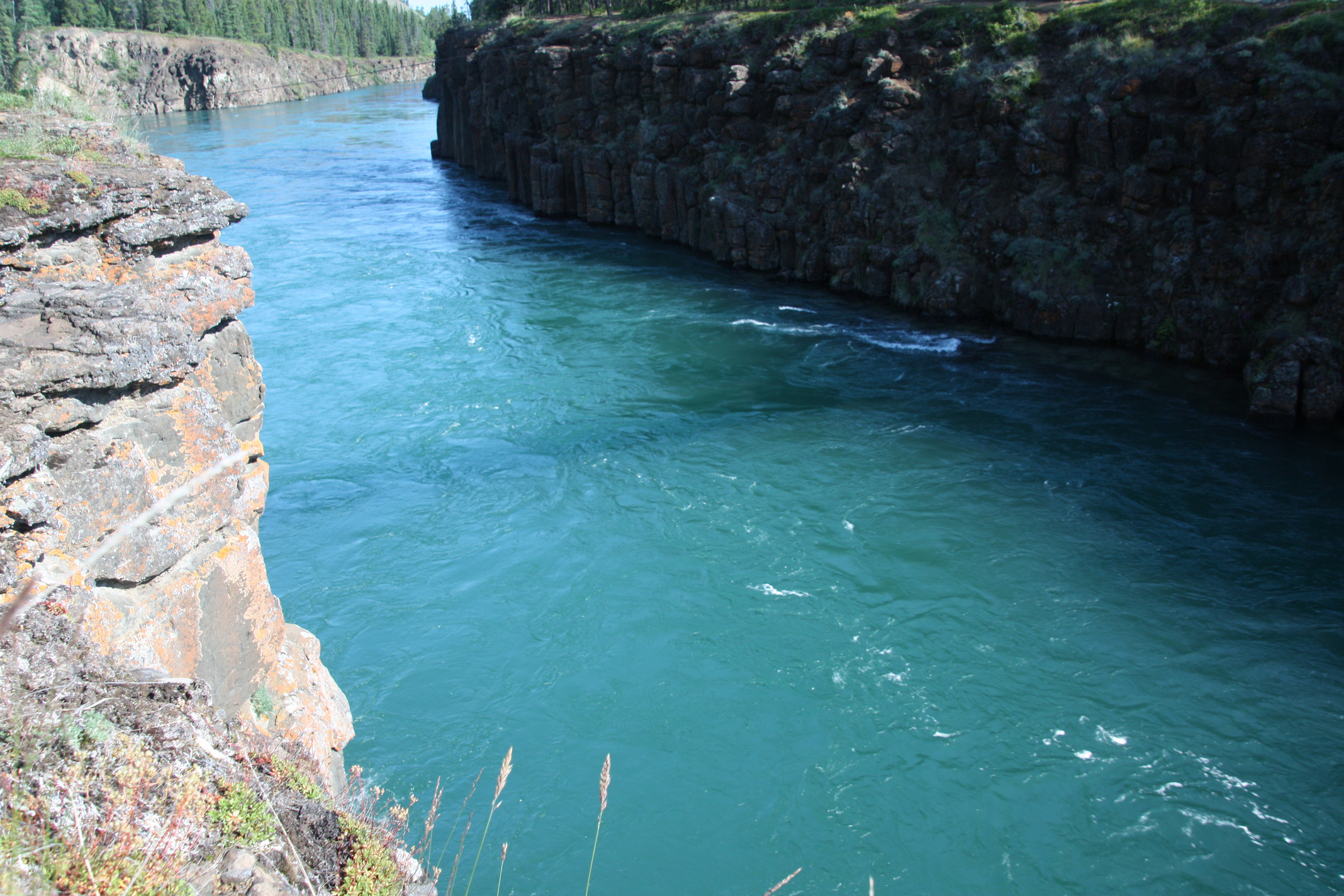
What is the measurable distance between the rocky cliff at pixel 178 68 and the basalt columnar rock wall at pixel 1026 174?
3334 inches

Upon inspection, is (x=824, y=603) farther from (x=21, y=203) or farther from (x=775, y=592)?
(x=21, y=203)

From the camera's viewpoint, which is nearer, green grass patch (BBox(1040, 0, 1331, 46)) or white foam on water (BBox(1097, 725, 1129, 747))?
white foam on water (BBox(1097, 725, 1129, 747))

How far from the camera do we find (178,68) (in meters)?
113

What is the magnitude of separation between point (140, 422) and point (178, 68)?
430ft

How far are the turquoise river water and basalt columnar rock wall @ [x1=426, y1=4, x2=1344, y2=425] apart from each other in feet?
6.24

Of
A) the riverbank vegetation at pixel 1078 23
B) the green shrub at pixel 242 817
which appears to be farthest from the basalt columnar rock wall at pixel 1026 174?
the green shrub at pixel 242 817

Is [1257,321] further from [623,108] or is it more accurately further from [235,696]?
[623,108]

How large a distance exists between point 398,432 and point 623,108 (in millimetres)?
25020

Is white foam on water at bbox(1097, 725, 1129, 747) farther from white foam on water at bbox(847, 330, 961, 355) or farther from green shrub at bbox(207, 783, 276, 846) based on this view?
white foam on water at bbox(847, 330, 961, 355)

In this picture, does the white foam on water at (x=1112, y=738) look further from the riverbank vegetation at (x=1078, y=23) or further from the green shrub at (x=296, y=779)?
the riverbank vegetation at (x=1078, y=23)

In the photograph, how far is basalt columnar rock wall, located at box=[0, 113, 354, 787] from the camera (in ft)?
17.8

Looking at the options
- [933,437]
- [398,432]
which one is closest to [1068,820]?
[933,437]

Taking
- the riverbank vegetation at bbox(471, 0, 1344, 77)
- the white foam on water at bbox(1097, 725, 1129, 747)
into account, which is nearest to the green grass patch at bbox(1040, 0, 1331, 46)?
the riverbank vegetation at bbox(471, 0, 1344, 77)

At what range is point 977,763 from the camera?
33.4 ft
